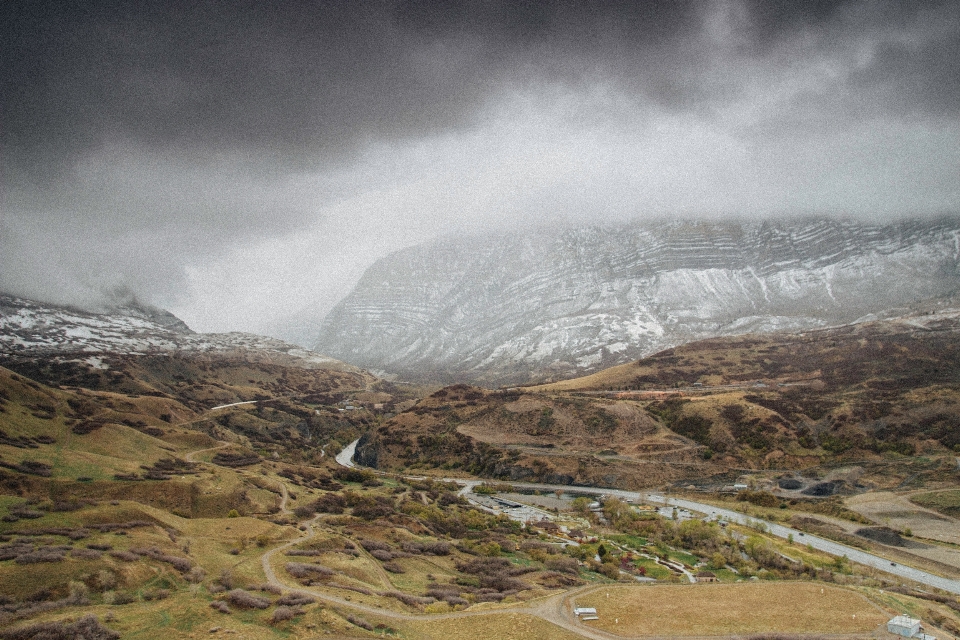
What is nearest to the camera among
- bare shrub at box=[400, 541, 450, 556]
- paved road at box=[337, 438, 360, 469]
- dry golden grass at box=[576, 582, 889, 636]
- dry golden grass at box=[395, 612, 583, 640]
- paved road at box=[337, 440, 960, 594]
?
dry golden grass at box=[395, 612, 583, 640]

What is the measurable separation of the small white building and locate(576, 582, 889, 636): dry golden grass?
1.19 m

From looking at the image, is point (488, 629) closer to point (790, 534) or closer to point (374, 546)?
point (374, 546)

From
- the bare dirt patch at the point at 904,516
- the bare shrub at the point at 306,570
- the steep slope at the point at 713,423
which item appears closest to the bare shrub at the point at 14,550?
the bare shrub at the point at 306,570

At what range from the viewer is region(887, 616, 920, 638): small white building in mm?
35781

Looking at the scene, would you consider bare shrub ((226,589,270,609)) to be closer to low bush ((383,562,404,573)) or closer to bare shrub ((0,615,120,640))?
bare shrub ((0,615,120,640))

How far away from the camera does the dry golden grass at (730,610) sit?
3766 cm

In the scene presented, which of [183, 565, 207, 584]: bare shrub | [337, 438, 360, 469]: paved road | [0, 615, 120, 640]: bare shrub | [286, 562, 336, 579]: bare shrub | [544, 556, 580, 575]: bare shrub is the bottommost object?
[337, 438, 360, 469]: paved road

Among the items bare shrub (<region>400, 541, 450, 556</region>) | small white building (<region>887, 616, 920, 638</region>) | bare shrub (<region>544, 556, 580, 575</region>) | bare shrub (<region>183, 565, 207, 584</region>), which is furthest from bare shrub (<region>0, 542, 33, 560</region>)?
small white building (<region>887, 616, 920, 638</region>)

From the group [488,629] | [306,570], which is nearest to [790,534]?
[488,629]

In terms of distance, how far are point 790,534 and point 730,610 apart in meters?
40.5

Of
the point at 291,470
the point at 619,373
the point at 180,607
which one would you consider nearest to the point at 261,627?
the point at 180,607

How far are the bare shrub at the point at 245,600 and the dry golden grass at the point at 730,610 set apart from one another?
70.1ft

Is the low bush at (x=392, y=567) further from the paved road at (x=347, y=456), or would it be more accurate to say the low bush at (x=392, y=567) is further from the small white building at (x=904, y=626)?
the paved road at (x=347, y=456)

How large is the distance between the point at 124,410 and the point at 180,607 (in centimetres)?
7943
